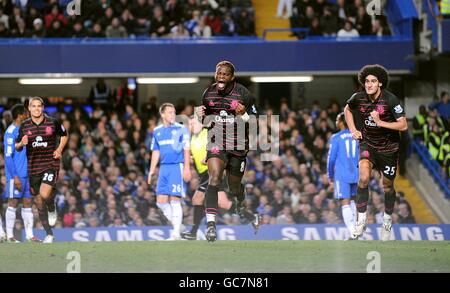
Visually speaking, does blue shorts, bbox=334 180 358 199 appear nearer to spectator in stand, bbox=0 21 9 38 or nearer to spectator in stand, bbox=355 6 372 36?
spectator in stand, bbox=355 6 372 36

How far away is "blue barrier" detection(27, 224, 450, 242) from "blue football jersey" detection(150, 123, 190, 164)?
121 inches

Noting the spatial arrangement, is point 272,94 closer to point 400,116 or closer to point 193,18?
point 193,18

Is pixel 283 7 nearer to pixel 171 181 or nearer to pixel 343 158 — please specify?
pixel 343 158

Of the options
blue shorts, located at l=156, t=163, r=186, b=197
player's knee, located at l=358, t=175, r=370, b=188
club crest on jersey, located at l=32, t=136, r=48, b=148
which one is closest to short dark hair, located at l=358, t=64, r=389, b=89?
player's knee, located at l=358, t=175, r=370, b=188

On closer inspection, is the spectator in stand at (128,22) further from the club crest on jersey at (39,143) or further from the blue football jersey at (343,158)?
the club crest on jersey at (39,143)

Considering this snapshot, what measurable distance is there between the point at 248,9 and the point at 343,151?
9.05 metres

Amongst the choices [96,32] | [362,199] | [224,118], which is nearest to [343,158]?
[362,199]

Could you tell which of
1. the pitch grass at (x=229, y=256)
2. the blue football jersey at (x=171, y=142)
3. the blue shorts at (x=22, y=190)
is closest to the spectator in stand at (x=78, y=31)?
the blue shorts at (x=22, y=190)

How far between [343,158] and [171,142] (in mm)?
2412

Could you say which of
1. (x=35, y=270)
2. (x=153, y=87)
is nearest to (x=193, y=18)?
(x=153, y=87)

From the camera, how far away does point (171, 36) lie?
2392 centimetres

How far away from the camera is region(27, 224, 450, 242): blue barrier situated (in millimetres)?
18828

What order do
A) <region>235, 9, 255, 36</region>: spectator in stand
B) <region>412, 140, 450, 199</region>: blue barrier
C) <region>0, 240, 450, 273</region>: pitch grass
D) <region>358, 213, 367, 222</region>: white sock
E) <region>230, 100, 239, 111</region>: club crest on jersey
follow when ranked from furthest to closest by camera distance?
<region>235, 9, 255, 36</region>: spectator in stand
<region>412, 140, 450, 199</region>: blue barrier
<region>358, 213, 367, 222</region>: white sock
<region>230, 100, 239, 111</region>: club crest on jersey
<region>0, 240, 450, 273</region>: pitch grass

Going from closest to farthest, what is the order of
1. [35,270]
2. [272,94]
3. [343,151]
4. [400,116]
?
[35,270] < [400,116] < [343,151] < [272,94]
